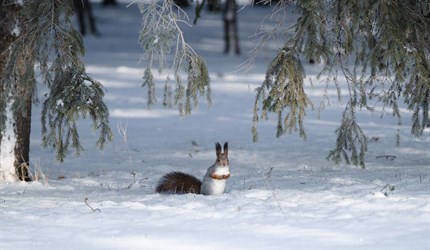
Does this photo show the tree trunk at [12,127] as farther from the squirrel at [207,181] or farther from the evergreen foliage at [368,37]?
the evergreen foliage at [368,37]

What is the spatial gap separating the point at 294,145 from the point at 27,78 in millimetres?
7532

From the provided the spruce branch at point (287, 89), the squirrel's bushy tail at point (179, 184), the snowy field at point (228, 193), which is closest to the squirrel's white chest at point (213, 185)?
the snowy field at point (228, 193)

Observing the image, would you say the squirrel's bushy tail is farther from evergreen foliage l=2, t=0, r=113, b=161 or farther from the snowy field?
evergreen foliage l=2, t=0, r=113, b=161

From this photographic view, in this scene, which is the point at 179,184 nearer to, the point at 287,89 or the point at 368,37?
the point at 287,89

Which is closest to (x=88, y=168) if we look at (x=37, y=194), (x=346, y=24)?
(x=37, y=194)

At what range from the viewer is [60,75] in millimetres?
8680

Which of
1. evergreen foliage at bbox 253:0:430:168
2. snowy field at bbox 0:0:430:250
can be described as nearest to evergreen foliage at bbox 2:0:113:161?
snowy field at bbox 0:0:430:250

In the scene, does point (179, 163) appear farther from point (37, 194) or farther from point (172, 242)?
point (172, 242)

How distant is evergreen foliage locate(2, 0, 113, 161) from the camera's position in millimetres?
8445

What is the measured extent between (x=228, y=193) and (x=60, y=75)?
2.38 m

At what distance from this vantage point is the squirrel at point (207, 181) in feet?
29.5

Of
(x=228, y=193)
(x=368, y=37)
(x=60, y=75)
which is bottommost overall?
(x=228, y=193)

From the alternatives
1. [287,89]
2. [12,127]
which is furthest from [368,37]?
[12,127]

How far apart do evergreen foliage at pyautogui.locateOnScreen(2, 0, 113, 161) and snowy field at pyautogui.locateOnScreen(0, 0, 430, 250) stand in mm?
847
